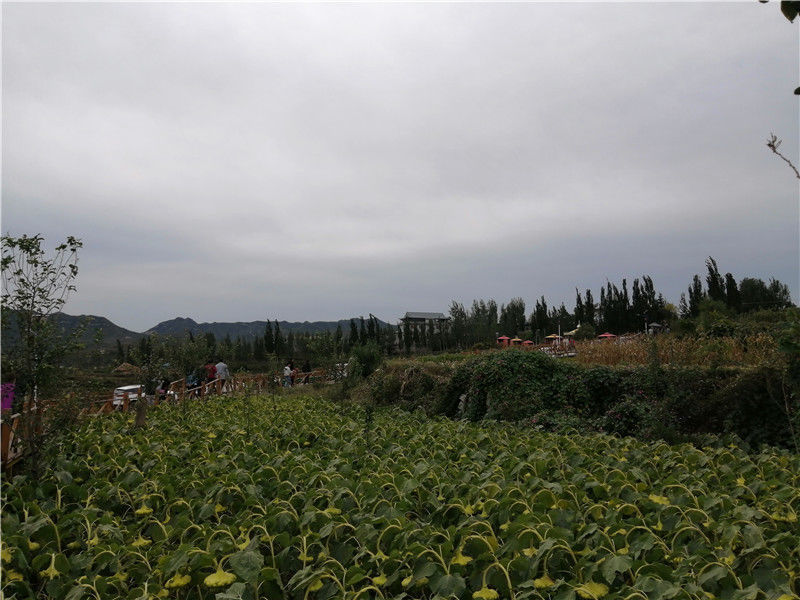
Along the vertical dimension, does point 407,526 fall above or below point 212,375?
above

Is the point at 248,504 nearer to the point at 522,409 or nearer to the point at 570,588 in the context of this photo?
the point at 570,588

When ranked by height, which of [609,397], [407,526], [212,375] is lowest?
[609,397]

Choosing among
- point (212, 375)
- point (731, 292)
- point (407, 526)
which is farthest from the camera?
point (731, 292)

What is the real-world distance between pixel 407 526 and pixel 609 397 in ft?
27.2

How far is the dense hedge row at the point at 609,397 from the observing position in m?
7.90

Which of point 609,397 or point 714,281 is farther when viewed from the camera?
point 714,281

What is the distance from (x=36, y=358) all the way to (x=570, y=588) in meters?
5.21

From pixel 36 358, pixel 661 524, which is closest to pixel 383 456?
pixel 661 524

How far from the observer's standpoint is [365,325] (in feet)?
172

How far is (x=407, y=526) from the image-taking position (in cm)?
262

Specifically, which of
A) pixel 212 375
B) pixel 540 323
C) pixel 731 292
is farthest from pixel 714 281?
pixel 212 375

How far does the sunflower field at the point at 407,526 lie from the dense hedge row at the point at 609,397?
3.70 m

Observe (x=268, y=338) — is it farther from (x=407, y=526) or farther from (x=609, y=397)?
(x=407, y=526)

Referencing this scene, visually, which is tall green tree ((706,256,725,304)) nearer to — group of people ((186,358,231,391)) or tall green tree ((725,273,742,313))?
tall green tree ((725,273,742,313))
